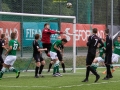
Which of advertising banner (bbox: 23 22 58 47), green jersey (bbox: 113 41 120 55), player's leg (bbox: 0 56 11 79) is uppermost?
advertising banner (bbox: 23 22 58 47)

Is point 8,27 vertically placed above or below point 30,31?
above

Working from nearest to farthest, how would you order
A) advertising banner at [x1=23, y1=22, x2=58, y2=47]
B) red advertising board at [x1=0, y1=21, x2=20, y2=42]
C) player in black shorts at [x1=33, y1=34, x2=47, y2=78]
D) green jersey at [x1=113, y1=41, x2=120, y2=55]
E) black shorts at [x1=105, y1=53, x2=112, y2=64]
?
1. black shorts at [x1=105, y1=53, x2=112, y2=64]
2. player in black shorts at [x1=33, y1=34, x2=47, y2=78]
3. green jersey at [x1=113, y1=41, x2=120, y2=55]
4. red advertising board at [x1=0, y1=21, x2=20, y2=42]
5. advertising banner at [x1=23, y1=22, x2=58, y2=47]

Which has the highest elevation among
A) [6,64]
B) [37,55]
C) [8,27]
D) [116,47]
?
[8,27]

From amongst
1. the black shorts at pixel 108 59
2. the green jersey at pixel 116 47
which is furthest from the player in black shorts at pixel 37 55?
the green jersey at pixel 116 47

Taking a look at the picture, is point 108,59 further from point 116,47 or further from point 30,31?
point 30,31

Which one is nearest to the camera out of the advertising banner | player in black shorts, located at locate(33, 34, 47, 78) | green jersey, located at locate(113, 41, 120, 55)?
player in black shorts, located at locate(33, 34, 47, 78)

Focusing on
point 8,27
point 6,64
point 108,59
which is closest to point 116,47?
point 108,59

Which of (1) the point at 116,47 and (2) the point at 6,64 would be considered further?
(1) the point at 116,47

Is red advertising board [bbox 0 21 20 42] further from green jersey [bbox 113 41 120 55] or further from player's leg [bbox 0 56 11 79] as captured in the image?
green jersey [bbox 113 41 120 55]

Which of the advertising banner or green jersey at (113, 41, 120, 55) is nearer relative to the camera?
green jersey at (113, 41, 120, 55)

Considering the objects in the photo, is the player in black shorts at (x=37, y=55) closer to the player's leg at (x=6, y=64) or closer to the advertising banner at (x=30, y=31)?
the player's leg at (x=6, y=64)

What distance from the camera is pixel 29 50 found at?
23.2m

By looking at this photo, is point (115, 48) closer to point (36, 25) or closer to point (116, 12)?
point (36, 25)

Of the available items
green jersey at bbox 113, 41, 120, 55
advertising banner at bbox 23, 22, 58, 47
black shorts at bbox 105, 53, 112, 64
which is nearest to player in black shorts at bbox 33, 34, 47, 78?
black shorts at bbox 105, 53, 112, 64
